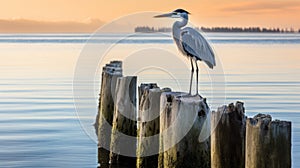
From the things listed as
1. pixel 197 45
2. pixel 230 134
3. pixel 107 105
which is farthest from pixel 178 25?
pixel 230 134

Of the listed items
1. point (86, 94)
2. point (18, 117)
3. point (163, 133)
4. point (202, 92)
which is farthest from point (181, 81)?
point (163, 133)

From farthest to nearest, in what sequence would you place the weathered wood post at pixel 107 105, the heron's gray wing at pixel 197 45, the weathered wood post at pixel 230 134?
the weathered wood post at pixel 107 105 → the heron's gray wing at pixel 197 45 → the weathered wood post at pixel 230 134

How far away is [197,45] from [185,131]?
3186 millimetres

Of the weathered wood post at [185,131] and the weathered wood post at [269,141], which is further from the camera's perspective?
the weathered wood post at [185,131]

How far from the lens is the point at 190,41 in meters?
10.6

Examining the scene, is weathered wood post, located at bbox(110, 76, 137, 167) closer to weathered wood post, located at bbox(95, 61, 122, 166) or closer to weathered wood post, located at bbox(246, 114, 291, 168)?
weathered wood post, located at bbox(95, 61, 122, 166)

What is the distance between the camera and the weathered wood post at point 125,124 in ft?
33.4

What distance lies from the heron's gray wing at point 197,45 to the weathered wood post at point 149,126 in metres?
1.73

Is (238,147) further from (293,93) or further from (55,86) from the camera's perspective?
(55,86)

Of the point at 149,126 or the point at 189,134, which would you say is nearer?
the point at 189,134

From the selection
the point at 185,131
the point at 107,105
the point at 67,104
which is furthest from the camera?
the point at 67,104

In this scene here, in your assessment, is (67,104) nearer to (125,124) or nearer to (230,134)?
(125,124)

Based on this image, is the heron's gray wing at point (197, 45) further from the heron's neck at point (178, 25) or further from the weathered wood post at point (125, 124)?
the weathered wood post at point (125, 124)

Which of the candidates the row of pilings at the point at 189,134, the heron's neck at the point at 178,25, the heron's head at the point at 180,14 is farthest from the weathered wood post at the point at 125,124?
the heron's head at the point at 180,14
